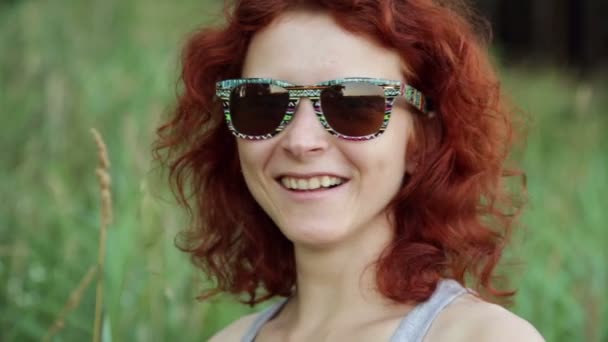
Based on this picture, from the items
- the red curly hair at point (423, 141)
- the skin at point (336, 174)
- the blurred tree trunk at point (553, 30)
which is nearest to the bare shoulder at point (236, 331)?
the red curly hair at point (423, 141)

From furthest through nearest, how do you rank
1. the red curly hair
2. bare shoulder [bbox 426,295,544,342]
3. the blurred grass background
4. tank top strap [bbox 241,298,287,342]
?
the blurred grass background
tank top strap [bbox 241,298,287,342]
the red curly hair
bare shoulder [bbox 426,295,544,342]

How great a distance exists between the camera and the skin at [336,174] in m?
1.89

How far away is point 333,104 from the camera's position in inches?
73.9

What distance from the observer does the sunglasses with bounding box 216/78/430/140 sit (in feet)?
6.18

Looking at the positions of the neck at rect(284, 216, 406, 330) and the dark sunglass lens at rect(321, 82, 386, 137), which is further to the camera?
the neck at rect(284, 216, 406, 330)

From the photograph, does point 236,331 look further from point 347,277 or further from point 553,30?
point 553,30

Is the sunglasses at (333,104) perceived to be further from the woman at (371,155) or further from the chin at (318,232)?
the chin at (318,232)

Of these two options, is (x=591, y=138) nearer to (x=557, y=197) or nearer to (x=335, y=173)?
(x=557, y=197)

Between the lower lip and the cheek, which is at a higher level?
the cheek

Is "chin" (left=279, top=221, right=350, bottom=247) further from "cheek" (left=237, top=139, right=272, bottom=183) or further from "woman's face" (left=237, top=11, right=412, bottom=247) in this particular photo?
"cheek" (left=237, top=139, right=272, bottom=183)

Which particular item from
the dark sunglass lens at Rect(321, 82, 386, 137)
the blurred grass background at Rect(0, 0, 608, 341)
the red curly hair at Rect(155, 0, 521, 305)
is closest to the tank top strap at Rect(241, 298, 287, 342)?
the red curly hair at Rect(155, 0, 521, 305)

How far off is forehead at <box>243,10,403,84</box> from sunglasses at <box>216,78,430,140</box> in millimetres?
24

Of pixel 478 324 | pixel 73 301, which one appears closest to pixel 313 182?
pixel 478 324

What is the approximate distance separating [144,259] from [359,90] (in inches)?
58.5
